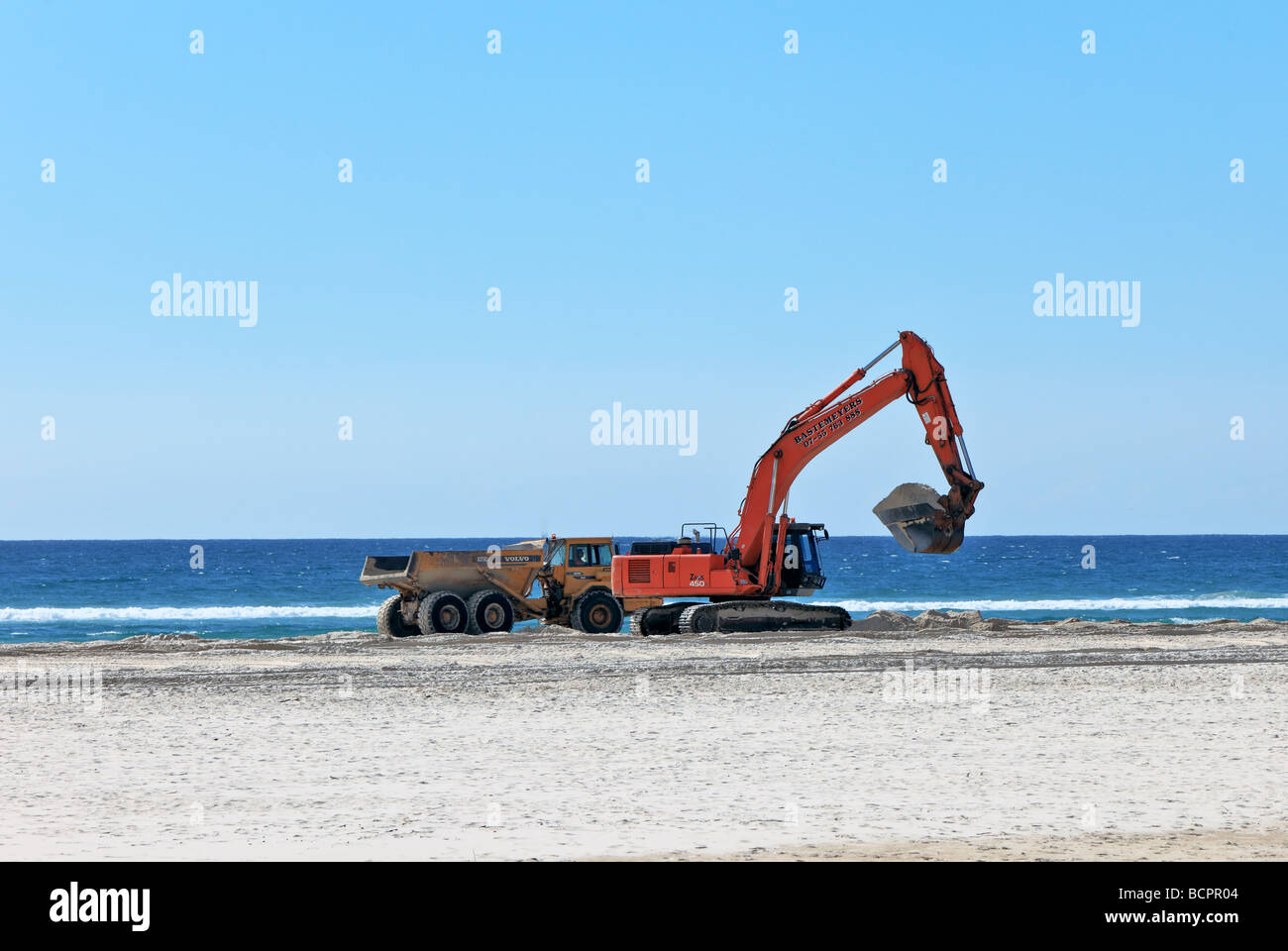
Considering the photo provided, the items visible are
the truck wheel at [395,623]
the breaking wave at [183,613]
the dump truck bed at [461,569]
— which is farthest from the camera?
the breaking wave at [183,613]

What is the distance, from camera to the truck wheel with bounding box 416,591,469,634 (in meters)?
34.5

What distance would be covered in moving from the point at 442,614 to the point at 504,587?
5.43 ft

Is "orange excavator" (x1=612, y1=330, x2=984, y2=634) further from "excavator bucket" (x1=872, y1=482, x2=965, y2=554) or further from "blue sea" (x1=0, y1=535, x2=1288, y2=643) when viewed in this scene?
"blue sea" (x1=0, y1=535, x2=1288, y2=643)

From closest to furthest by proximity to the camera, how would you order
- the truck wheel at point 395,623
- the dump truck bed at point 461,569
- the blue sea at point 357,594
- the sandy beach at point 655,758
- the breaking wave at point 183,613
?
1. the sandy beach at point 655,758
2. the dump truck bed at point 461,569
3. the truck wheel at point 395,623
4. the blue sea at point 357,594
5. the breaking wave at point 183,613

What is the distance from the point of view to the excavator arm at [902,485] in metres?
29.3

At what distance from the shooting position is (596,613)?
115ft

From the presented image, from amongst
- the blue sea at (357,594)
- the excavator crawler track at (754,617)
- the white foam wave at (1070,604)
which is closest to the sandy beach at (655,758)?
the excavator crawler track at (754,617)

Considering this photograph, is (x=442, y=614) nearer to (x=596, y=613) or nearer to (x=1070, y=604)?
(x=596, y=613)

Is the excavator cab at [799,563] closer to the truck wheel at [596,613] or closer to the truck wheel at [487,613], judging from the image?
the truck wheel at [596,613]

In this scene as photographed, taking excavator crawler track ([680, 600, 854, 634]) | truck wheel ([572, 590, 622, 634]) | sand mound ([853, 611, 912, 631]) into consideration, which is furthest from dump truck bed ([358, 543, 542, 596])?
sand mound ([853, 611, 912, 631])
